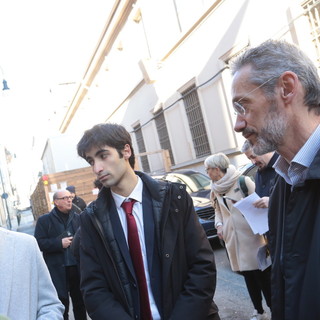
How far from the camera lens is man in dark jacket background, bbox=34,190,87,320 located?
14.5 feet

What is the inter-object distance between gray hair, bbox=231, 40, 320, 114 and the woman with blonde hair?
2.58 meters

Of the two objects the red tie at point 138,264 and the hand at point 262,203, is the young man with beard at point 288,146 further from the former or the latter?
the hand at point 262,203

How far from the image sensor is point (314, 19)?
29.3 feet

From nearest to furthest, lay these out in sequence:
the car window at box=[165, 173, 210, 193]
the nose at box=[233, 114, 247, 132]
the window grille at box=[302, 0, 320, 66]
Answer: the nose at box=[233, 114, 247, 132] → the window grille at box=[302, 0, 320, 66] → the car window at box=[165, 173, 210, 193]

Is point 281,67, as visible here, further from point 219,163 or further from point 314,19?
point 314,19

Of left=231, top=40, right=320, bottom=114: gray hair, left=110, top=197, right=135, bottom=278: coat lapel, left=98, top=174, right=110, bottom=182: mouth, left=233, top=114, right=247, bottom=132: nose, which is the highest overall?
left=231, top=40, right=320, bottom=114: gray hair

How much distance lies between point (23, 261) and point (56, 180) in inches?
595

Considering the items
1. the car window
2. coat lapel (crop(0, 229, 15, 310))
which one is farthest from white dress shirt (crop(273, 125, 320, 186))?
the car window

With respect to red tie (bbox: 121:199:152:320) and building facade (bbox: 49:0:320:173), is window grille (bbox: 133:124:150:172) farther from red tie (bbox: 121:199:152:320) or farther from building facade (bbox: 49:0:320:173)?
red tie (bbox: 121:199:152:320)

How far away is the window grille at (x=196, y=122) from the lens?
14.6 meters

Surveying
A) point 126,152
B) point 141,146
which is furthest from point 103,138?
point 141,146

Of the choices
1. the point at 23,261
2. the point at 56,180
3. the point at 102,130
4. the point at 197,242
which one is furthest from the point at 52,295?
the point at 56,180

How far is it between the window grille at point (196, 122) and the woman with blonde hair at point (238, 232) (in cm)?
1018

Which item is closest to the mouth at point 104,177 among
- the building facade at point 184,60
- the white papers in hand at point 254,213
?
the white papers in hand at point 254,213
